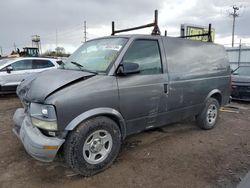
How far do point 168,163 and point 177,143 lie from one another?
0.93m

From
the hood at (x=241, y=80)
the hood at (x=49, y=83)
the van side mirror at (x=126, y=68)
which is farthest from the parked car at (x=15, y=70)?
the hood at (x=241, y=80)

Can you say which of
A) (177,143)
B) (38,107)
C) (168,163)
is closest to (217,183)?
(168,163)

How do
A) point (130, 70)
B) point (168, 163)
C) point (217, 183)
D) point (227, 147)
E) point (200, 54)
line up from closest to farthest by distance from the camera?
point (217, 183) → point (130, 70) → point (168, 163) → point (227, 147) → point (200, 54)

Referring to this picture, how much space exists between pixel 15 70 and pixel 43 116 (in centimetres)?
749

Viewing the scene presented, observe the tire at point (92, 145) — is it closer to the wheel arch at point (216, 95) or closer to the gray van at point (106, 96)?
the gray van at point (106, 96)

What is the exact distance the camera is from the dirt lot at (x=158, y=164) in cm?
309

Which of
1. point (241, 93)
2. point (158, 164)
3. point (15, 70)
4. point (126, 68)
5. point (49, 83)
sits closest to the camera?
point (49, 83)

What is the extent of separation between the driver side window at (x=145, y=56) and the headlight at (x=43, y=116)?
135 centimetres

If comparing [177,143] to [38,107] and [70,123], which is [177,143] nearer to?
[70,123]

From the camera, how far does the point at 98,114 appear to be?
313 centimetres

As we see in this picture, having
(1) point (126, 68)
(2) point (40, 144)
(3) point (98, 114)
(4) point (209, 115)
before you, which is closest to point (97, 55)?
(1) point (126, 68)

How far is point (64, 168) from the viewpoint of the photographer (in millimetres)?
3441

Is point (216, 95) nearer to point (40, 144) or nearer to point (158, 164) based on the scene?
point (158, 164)

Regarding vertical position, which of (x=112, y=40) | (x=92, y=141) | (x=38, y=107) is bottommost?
(x=92, y=141)
